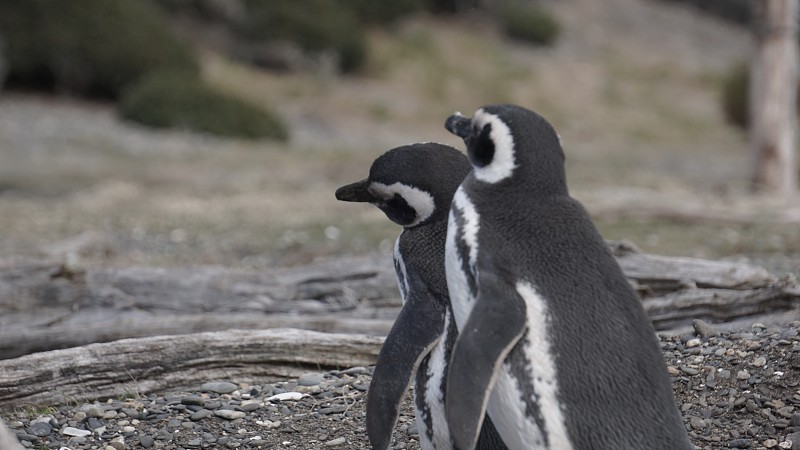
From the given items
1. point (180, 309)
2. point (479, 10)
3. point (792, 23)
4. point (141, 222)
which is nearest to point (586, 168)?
point (792, 23)

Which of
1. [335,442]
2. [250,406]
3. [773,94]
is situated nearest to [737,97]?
[773,94]

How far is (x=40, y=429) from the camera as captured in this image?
3471mm

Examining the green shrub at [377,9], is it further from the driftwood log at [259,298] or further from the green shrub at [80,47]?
the driftwood log at [259,298]

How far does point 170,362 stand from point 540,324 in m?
2.07

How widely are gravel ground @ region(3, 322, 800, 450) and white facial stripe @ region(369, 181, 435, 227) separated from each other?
848mm

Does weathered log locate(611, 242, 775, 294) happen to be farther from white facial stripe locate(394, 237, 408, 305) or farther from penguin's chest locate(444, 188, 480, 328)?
penguin's chest locate(444, 188, 480, 328)

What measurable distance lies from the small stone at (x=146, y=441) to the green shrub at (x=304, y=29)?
76.1 ft

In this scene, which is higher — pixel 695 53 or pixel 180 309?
pixel 695 53

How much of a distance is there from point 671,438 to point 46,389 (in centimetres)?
257

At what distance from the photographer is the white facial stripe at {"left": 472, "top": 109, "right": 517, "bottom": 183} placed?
2578 millimetres

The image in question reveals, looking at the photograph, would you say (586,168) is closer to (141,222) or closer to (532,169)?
(141,222)

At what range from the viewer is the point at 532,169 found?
258cm

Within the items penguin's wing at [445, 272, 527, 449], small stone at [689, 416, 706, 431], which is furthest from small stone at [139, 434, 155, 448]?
small stone at [689, 416, 706, 431]

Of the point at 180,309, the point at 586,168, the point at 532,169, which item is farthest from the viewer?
the point at 586,168
